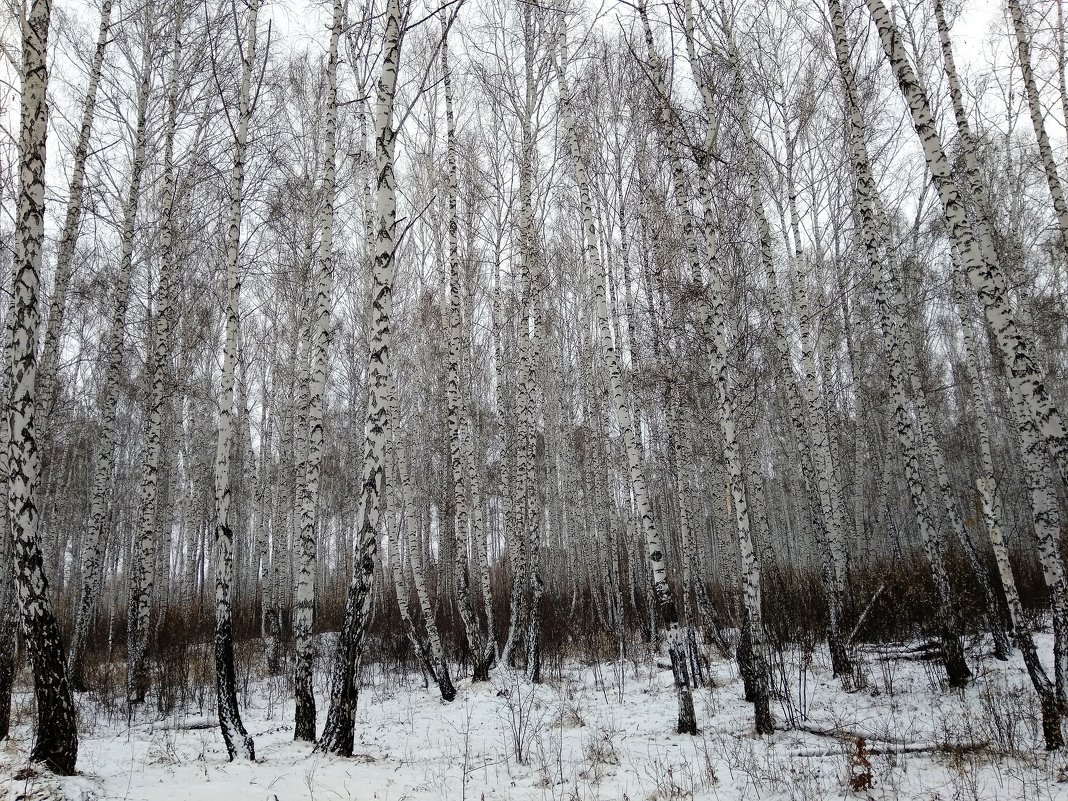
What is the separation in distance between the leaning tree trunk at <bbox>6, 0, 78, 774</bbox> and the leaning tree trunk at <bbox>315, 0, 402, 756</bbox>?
163 centimetres

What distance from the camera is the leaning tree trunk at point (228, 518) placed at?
4629 mm

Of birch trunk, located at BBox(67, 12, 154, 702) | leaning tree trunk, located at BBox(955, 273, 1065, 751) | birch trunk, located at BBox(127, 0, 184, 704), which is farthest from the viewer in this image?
birch trunk, located at BBox(67, 12, 154, 702)

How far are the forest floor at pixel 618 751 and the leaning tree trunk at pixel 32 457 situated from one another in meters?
0.29

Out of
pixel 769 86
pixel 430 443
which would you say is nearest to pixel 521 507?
pixel 769 86

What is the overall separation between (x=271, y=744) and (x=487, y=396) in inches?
641

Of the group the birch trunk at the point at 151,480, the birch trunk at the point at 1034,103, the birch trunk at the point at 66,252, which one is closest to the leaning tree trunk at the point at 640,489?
the birch trunk at the point at 1034,103

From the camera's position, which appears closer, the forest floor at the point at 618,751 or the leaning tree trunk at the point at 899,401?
the forest floor at the point at 618,751

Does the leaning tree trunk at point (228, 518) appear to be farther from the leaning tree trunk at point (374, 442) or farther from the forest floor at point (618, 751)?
the leaning tree trunk at point (374, 442)

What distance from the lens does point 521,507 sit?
9.05 m

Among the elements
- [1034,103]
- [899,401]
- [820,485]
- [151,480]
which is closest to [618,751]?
[820,485]

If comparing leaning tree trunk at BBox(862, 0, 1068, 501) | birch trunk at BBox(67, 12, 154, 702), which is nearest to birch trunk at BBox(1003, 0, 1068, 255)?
leaning tree trunk at BBox(862, 0, 1068, 501)

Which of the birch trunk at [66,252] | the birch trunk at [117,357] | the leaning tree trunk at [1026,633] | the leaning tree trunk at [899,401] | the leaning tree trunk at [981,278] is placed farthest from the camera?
the birch trunk at [117,357]

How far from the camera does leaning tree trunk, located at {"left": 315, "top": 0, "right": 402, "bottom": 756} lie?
445cm

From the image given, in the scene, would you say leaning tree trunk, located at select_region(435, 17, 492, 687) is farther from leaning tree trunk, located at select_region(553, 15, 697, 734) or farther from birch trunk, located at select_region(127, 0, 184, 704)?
birch trunk, located at select_region(127, 0, 184, 704)
